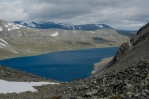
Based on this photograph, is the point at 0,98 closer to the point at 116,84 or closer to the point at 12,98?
the point at 12,98

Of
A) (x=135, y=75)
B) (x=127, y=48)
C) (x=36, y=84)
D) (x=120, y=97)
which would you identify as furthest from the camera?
(x=127, y=48)

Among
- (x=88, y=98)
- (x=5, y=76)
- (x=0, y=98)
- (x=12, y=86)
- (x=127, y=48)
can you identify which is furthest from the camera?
(x=127, y=48)

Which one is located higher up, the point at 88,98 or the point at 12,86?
the point at 88,98

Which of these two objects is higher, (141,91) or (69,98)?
(141,91)

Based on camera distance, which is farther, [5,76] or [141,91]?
[5,76]

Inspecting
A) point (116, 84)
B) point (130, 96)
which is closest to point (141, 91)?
point (130, 96)

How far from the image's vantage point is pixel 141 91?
18.8m

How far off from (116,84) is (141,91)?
3035 millimetres

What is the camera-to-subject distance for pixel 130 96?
18.1m

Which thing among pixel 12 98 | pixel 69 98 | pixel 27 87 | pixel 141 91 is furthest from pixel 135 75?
pixel 27 87

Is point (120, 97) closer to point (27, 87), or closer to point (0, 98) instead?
point (0, 98)

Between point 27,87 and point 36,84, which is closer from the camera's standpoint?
point 27,87

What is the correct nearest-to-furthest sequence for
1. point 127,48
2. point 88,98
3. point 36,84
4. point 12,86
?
point 88,98 → point 12,86 → point 36,84 → point 127,48

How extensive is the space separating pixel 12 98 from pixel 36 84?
41.2ft
